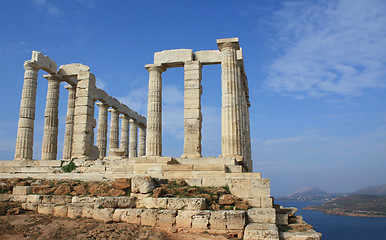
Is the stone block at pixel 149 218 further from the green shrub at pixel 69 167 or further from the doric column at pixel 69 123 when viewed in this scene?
the doric column at pixel 69 123

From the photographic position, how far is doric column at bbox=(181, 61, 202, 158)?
20.6 m

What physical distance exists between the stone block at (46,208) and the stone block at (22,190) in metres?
1.47

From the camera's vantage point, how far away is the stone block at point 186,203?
10.9 meters

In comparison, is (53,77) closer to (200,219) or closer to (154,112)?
(154,112)

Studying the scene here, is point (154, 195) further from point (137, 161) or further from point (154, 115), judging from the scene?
point (154, 115)

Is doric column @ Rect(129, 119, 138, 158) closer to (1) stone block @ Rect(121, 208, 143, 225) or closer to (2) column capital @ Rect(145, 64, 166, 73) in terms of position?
(2) column capital @ Rect(145, 64, 166, 73)

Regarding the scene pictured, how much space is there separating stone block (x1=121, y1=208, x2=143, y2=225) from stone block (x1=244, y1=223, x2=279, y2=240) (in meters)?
3.76

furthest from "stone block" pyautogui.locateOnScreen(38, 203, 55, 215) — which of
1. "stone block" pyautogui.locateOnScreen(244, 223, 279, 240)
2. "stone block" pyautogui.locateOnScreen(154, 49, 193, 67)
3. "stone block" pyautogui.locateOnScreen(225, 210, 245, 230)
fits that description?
"stone block" pyautogui.locateOnScreen(154, 49, 193, 67)

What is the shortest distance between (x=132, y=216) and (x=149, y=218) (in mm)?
659

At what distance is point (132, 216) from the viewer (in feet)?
35.9

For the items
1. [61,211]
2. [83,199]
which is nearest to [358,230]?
[83,199]

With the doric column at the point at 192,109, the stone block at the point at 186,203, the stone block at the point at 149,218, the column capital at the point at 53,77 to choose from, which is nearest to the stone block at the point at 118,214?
the stone block at the point at 149,218

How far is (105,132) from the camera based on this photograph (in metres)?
32.6

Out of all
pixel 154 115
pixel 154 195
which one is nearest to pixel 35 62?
pixel 154 115
